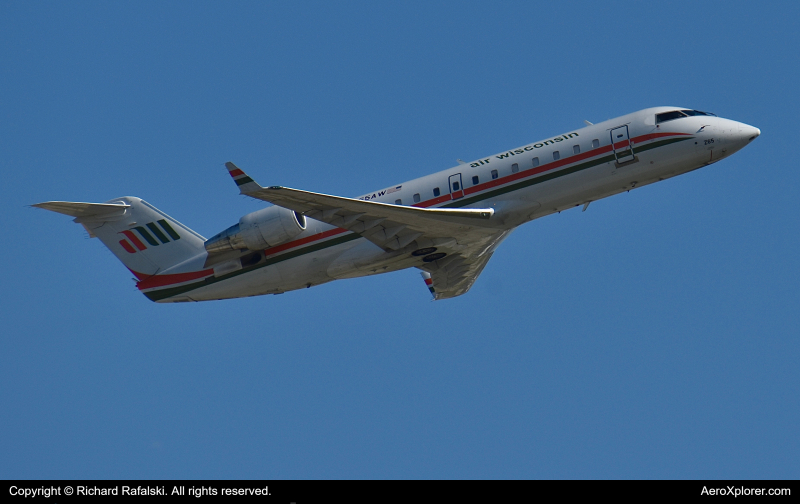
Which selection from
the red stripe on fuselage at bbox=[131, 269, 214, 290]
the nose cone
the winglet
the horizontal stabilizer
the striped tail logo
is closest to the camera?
the winglet

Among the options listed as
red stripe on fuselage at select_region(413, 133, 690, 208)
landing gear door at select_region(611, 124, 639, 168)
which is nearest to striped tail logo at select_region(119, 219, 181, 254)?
red stripe on fuselage at select_region(413, 133, 690, 208)

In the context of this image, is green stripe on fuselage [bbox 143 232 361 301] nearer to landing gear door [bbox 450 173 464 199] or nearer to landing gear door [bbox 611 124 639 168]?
landing gear door [bbox 450 173 464 199]

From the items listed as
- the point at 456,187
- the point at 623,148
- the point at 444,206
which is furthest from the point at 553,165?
the point at 444,206

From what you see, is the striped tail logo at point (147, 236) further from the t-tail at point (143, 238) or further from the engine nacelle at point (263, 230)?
the engine nacelle at point (263, 230)

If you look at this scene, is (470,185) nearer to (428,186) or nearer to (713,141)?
(428,186)

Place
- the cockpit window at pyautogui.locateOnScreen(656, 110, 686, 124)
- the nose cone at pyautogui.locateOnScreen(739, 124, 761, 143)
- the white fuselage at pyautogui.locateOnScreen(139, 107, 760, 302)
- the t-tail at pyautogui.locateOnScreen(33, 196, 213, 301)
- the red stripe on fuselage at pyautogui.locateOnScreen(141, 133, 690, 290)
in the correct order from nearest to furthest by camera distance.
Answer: the nose cone at pyautogui.locateOnScreen(739, 124, 761, 143)
the white fuselage at pyautogui.locateOnScreen(139, 107, 760, 302)
the red stripe on fuselage at pyautogui.locateOnScreen(141, 133, 690, 290)
the cockpit window at pyautogui.locateOnScreen(656, 110, 686, 124)
the t-tail at pyautogui.locateOnScreen(33, 196, 213, 301)

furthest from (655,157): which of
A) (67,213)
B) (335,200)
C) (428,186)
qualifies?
(67,213)

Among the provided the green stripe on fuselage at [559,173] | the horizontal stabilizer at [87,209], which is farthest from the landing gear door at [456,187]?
the horizontal stabilizer at [87,209]

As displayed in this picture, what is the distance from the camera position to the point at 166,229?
2714cm

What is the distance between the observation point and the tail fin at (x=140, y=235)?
1055 inches

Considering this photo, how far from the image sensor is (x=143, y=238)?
2712 cm

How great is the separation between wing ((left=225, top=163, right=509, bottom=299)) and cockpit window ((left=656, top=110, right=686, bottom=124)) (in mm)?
Answer: 5076

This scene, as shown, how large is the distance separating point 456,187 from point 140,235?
10061 millimetres

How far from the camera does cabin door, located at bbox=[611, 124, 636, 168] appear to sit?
2342 cm
